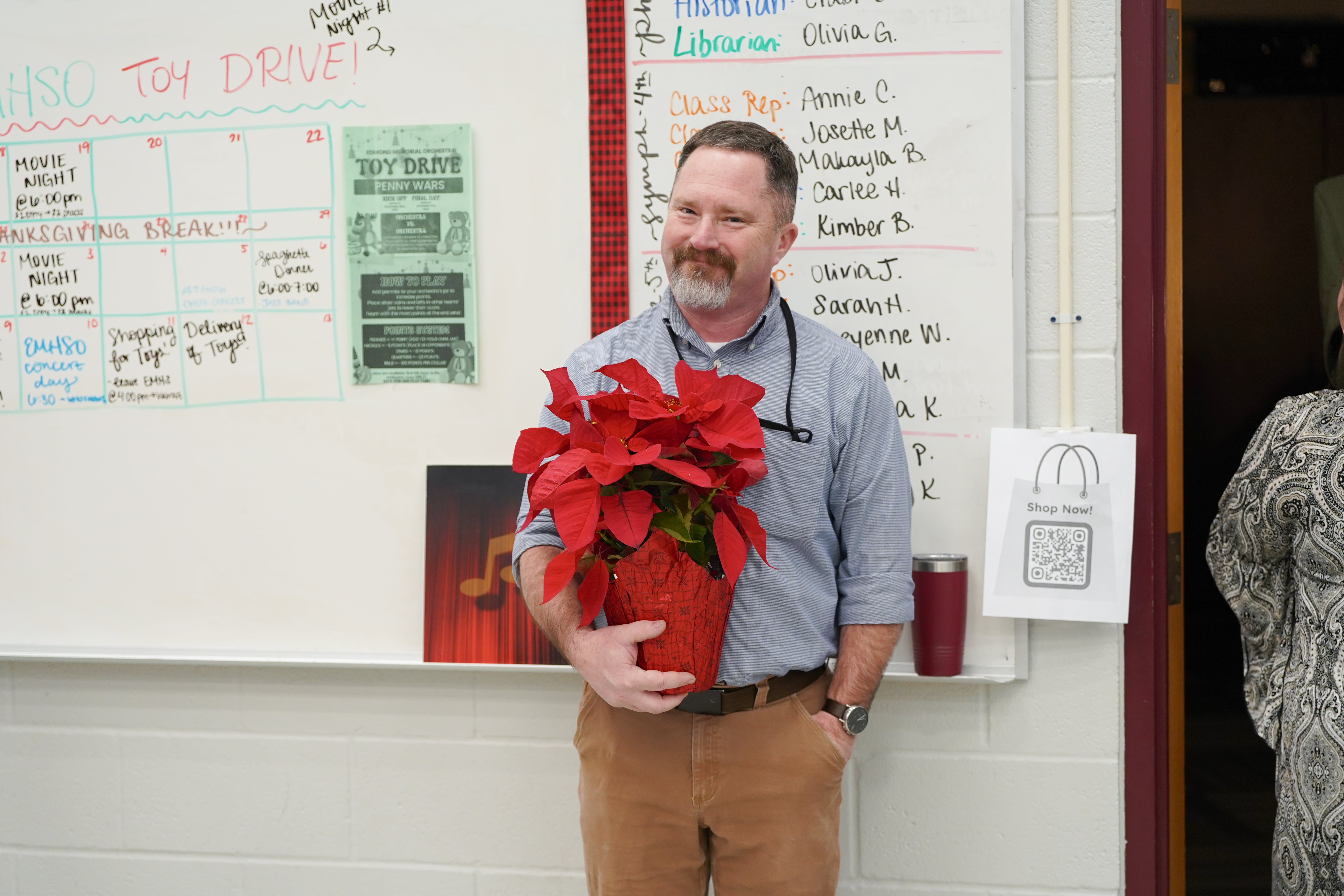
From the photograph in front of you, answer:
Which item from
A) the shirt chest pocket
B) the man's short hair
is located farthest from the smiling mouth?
the shirt chest pocket

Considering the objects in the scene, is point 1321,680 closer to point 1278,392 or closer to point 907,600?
point 907,600

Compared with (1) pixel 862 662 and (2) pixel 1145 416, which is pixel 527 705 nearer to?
(1) pixel 862 662

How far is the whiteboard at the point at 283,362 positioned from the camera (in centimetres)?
174

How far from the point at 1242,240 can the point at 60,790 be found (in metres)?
3.77

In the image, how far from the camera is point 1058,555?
1.61 m

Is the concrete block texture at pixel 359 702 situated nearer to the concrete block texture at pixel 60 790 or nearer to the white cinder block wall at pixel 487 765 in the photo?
the white cinder block wall at pixel 487 765

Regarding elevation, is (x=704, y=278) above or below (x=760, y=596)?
above

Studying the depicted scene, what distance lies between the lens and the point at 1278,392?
3328 mm

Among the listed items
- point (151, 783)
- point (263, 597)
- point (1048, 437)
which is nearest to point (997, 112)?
point (1048, 437)

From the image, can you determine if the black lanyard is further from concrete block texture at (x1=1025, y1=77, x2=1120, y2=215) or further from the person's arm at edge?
concrete block texture at (x1=1025, y1=77, x2=1120, y2=215)

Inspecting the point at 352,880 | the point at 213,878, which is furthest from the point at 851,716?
the point at 213,878

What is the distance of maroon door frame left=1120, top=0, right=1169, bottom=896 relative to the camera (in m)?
1.64

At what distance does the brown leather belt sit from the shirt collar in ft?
1.59

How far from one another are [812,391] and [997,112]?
0.63 metres
